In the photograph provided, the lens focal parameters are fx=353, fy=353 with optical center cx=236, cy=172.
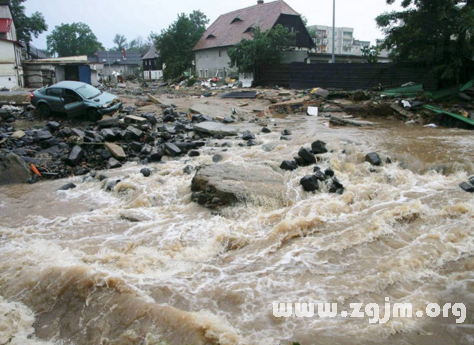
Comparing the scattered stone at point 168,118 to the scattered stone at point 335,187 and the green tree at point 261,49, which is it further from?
the green tree at point 261,49

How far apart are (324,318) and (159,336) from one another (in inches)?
66.4

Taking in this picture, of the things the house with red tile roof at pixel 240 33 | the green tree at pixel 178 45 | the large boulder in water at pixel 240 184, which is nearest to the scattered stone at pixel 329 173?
the large boulder in water at pixel 240 184

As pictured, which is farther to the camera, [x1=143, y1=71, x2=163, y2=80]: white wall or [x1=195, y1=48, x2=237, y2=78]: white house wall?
[x1=143, y1=71, x2=163, y2=80]: white wall

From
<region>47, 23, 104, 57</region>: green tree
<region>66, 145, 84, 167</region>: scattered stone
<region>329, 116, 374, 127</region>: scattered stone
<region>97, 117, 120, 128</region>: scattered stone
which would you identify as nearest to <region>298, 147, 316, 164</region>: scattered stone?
<region>66, 145, 84, 167</region>: scattered stone

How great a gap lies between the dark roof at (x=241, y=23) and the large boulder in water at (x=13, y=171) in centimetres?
2696

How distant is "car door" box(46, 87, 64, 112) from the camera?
1437 centimetres

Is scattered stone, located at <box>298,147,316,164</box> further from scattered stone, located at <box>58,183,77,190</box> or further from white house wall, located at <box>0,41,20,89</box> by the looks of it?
white house wall, located at <box>0,41,20,89</box>

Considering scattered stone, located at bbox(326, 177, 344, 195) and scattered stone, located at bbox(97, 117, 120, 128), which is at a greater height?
scattered stone, located at bbox(97, 117, 120, 128)

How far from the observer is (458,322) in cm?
357

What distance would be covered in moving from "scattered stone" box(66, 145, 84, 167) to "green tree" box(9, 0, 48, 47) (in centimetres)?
4140

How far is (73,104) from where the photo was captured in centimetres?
1417

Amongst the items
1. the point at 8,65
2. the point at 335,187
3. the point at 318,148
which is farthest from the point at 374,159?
the point at 8,65

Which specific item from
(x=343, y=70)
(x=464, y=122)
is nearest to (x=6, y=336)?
(x=464, y=122)

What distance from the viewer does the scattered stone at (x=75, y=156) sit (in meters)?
9.64
